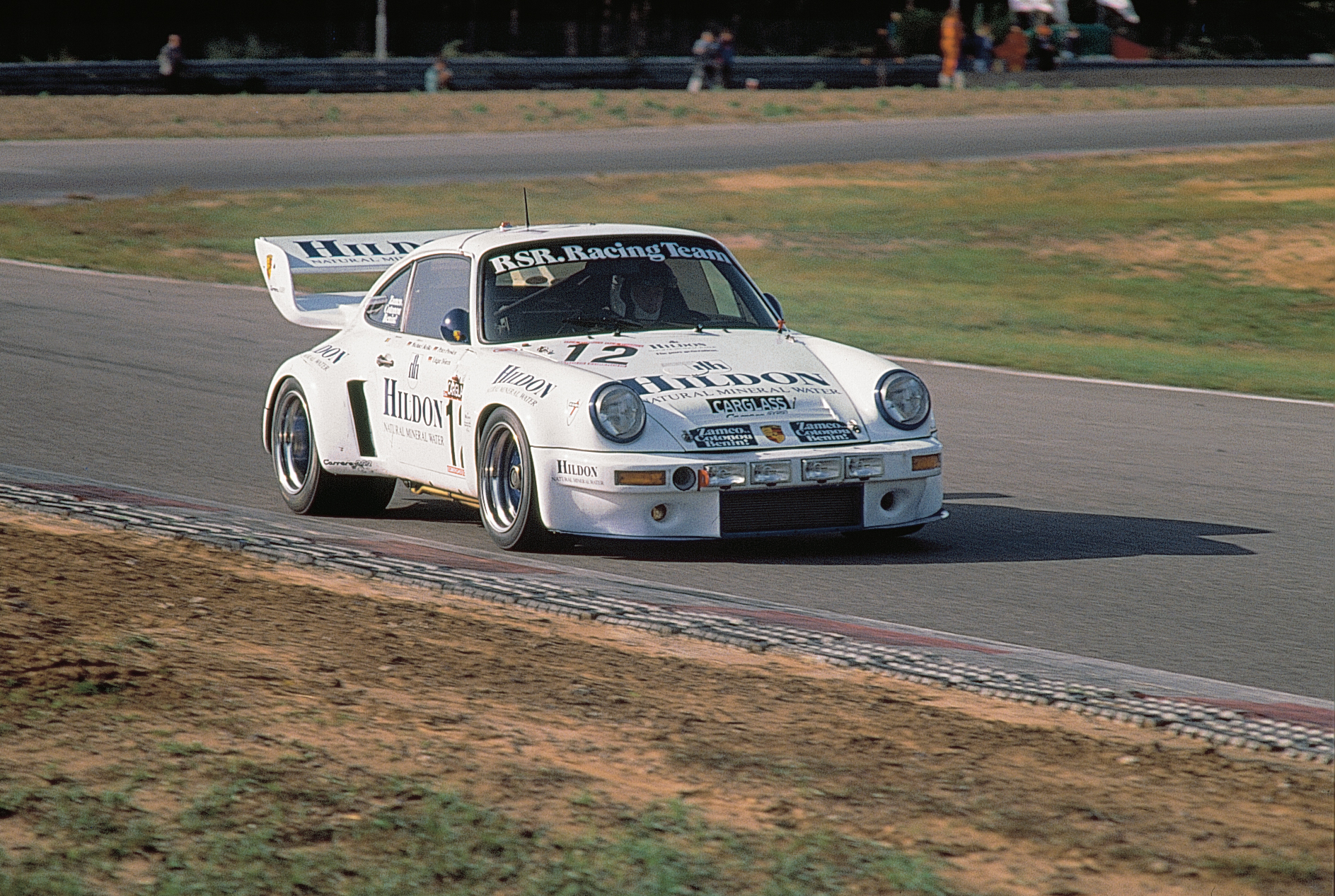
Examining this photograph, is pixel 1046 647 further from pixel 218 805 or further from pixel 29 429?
pixel 29 429

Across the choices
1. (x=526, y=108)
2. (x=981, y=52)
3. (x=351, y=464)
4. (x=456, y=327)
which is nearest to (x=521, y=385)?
(x=456, y=327)

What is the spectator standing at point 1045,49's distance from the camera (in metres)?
45.7

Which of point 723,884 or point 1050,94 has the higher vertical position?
point 1050,94

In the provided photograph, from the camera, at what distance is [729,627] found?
6.12m

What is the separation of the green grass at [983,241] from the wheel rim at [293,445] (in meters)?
6.49

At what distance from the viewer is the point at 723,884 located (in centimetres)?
378

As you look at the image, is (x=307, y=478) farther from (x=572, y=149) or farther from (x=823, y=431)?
(x=572, y=149)

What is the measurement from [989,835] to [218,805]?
5.64 feet

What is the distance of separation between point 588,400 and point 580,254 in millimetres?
1314

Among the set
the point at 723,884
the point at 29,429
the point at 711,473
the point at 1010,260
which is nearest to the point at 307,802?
the point at 723,884

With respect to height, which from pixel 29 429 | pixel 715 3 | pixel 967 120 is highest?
pixel 715 3

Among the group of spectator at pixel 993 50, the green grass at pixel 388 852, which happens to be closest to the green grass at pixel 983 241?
the green grass at pixel 388 852

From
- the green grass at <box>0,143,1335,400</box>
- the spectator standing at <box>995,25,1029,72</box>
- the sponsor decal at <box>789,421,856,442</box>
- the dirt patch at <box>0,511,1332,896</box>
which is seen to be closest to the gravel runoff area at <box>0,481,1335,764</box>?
the dirt patch at <box>0,511,1332,896</box>

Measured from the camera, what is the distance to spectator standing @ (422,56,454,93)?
131 feet
